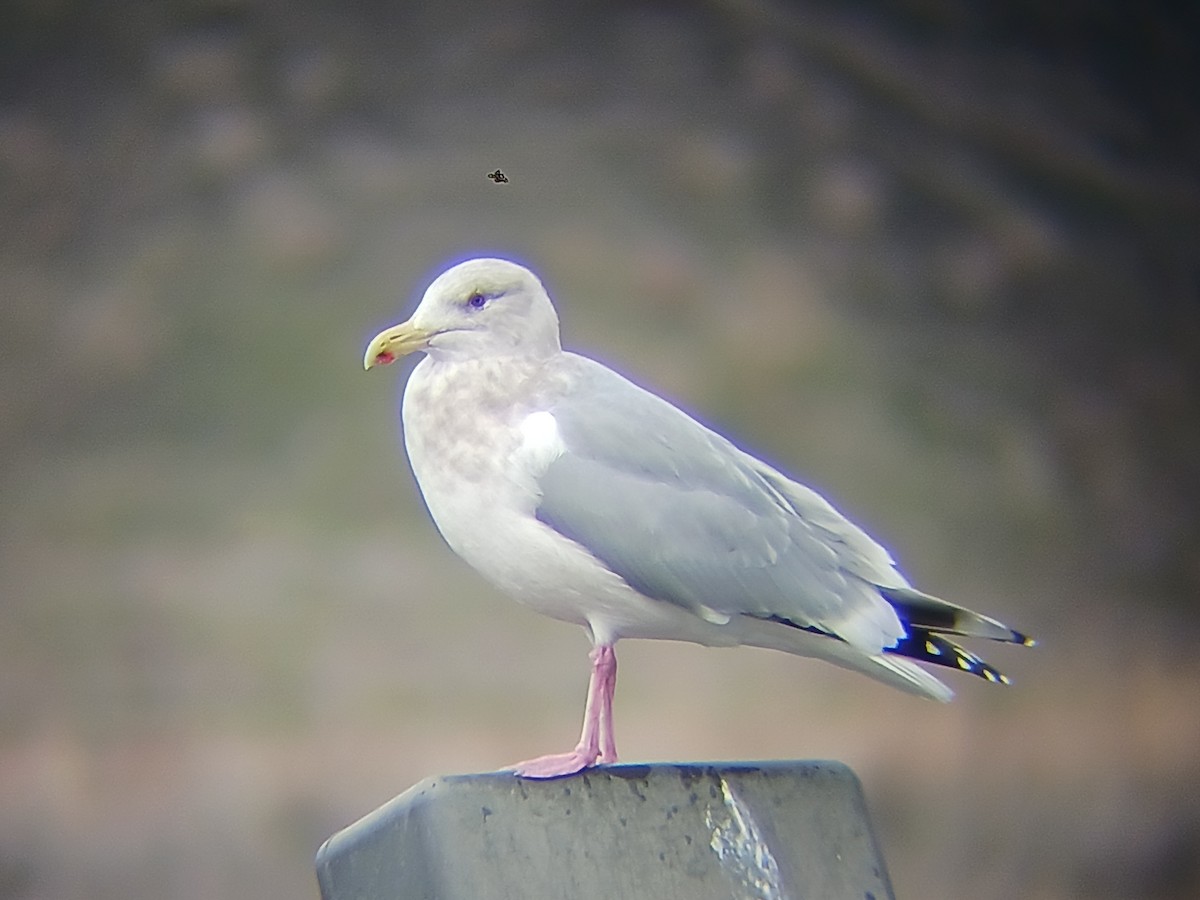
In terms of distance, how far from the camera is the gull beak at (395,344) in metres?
1.88

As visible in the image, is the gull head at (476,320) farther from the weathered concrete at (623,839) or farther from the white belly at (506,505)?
the weathered concrete at (623,839)

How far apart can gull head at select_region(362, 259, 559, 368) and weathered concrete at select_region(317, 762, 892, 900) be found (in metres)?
0.49

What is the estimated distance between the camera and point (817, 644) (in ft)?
6.28

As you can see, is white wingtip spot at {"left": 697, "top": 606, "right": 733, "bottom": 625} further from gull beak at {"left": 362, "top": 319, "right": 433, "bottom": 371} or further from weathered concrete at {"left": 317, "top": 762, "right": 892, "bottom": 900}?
gull beak at {"left": 362, "top": 319, "right": 433, "bottom": 371}

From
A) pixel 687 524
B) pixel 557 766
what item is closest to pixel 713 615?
pixel 687 524

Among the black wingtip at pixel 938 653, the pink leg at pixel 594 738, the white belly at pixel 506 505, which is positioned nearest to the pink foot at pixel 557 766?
the pink leg at pixel 594 738

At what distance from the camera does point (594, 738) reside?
5.79 ft

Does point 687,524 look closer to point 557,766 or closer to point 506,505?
point 506,505

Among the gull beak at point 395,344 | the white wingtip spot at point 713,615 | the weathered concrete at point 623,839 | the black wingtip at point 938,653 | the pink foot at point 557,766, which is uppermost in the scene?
the gull beak at point 395,344

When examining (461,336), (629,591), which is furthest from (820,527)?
(461,336)

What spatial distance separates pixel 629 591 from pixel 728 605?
114 millimetres

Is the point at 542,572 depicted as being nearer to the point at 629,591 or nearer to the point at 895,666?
the point at 629,591

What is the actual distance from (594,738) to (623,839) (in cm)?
11

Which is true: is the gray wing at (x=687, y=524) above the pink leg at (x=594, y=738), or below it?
above
